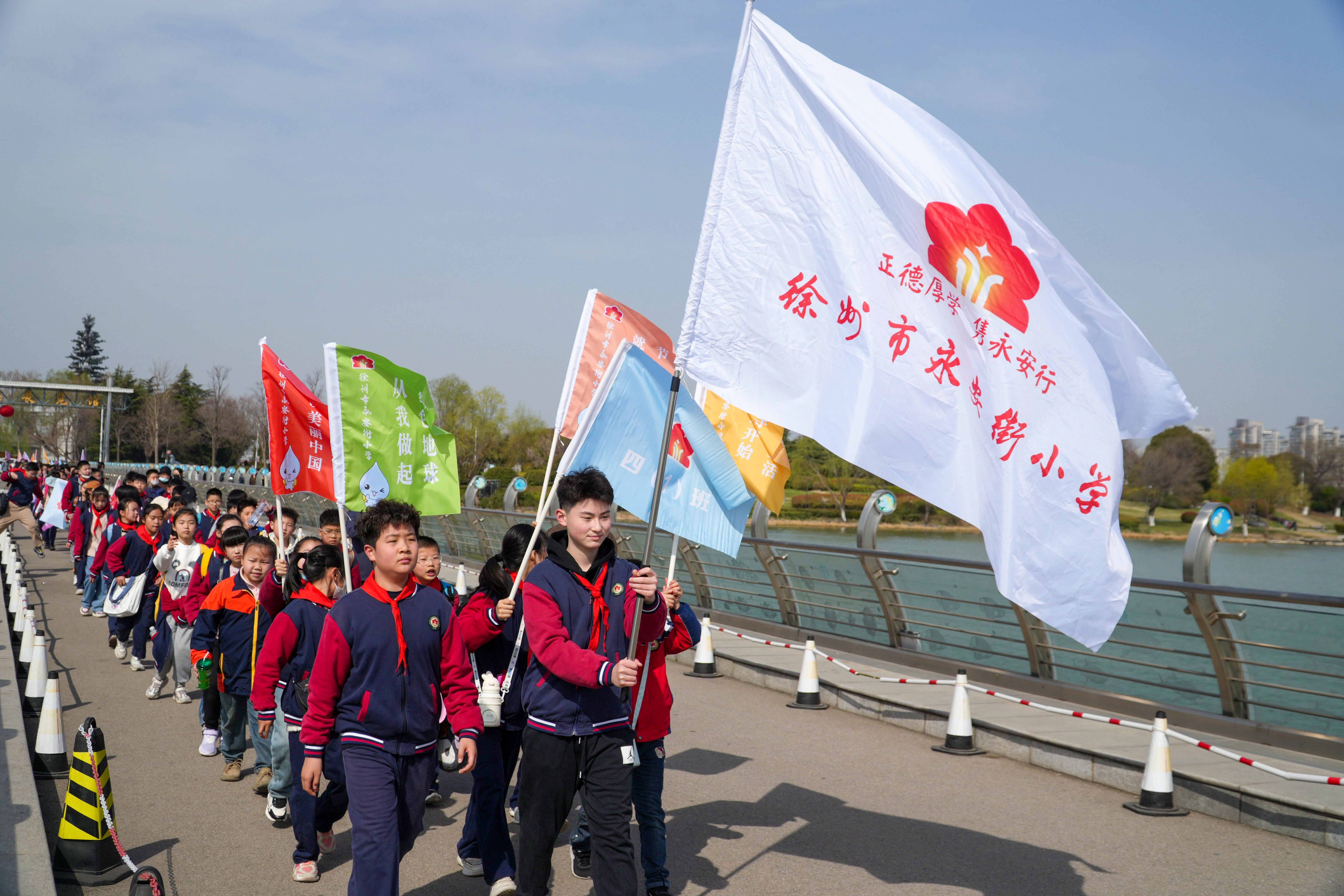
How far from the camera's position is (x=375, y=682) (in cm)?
414

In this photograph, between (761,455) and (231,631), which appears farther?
(761,455)

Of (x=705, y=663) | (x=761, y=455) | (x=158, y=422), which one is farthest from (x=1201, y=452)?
(x=158, y=422)

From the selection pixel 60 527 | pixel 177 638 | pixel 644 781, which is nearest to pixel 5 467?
pixel 60 527

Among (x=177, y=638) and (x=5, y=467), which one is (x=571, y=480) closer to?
(x=177, y=638)

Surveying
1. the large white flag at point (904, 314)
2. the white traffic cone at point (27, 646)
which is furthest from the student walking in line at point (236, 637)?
the large white flag at point (904, 314)

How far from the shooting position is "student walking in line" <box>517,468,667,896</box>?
4.02 m

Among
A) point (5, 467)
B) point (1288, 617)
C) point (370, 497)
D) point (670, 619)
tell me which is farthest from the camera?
point (5, 467)

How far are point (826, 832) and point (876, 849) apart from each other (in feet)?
1.29

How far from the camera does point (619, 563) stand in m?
4.39

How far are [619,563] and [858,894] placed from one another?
2299mm

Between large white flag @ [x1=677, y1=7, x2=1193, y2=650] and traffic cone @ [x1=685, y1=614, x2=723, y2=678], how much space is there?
7.64m

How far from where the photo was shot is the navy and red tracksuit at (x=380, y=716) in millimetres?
3988

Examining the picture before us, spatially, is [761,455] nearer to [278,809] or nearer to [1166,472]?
[278,809]

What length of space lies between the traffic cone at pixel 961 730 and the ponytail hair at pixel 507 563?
4232 mm
